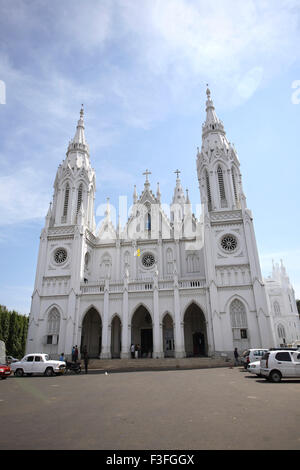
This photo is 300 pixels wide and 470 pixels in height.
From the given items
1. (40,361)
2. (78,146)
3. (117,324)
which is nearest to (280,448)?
(40,361)

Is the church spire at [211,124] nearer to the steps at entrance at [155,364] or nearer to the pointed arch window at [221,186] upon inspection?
the pointed arch window at [221,186]

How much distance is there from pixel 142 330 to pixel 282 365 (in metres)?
22.8

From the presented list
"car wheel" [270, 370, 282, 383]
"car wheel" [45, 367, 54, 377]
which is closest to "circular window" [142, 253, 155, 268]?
"car wheel" [45, 367, 54, 377]

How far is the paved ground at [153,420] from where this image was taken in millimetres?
5051

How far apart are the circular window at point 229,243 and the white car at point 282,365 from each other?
62.7 ft

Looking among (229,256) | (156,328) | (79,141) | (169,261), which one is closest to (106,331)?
(156,328)

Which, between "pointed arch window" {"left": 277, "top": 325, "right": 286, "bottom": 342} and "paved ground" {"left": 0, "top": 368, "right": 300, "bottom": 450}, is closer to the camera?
"paved ground" {"left": 0, "top": 368, "right": 300, "bottom": 450}

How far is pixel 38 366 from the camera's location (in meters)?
18.8

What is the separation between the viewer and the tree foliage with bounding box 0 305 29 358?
4484 centimetres

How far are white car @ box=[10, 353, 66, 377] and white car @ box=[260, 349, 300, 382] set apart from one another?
1279 centimetres

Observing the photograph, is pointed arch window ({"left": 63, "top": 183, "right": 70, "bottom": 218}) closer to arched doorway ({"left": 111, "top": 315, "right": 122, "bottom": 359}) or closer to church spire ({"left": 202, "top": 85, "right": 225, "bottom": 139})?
arched doorway ({"left": 111, "top": 315, "right": 122, "bottom": 359})

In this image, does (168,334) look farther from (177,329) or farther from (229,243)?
(229,243)

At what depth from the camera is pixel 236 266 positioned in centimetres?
3100
